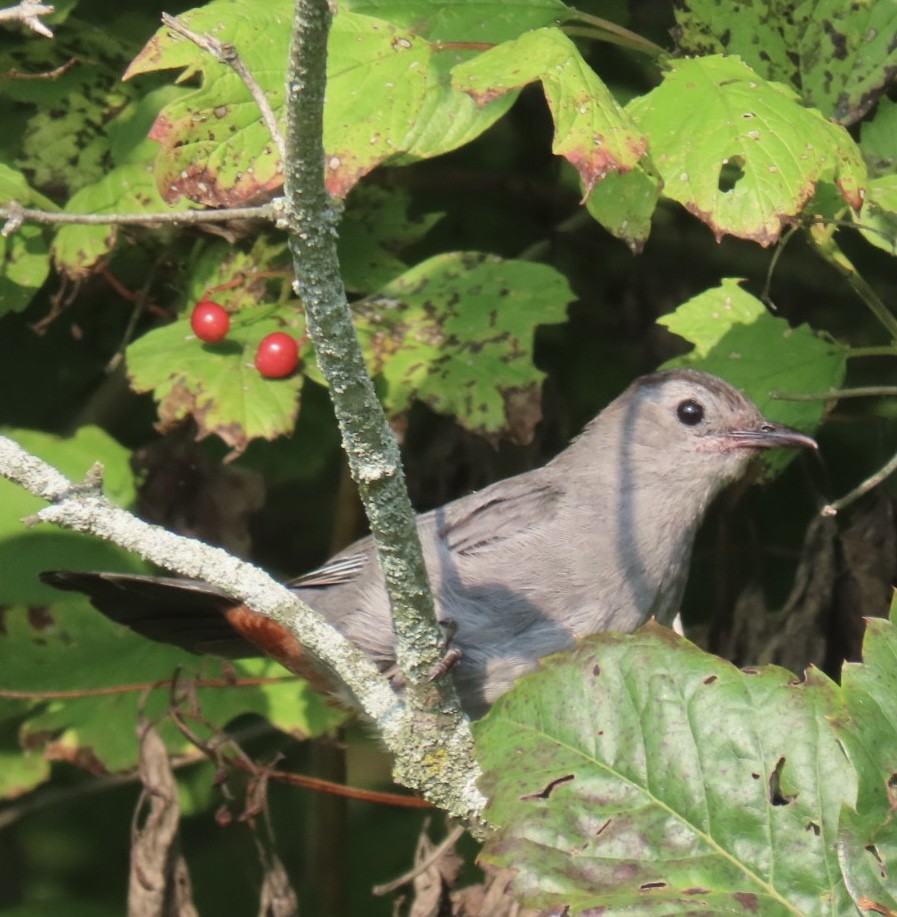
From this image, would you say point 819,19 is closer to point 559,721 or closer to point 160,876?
point 559,721

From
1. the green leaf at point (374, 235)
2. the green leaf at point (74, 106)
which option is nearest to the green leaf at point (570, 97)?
the green leaf at point (374, 235)

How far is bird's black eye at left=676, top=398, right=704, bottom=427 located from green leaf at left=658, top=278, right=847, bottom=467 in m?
0.55

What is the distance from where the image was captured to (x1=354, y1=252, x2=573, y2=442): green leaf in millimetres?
3873

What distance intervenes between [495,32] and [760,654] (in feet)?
6.55

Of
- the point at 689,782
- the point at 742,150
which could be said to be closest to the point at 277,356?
the point at 742,150

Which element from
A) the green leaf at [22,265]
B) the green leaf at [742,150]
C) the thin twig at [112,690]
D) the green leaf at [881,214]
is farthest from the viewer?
the thin twig at [112,690]

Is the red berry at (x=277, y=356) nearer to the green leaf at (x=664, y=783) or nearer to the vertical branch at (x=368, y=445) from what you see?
the vertical branch at (x=368, y=445)

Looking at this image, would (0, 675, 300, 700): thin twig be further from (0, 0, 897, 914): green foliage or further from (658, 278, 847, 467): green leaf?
(658, 278, 847, 467): green leaf

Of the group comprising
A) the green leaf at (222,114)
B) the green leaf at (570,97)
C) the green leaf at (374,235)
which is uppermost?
the green leaf at (570,97)

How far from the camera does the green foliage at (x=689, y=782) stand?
2373 mm

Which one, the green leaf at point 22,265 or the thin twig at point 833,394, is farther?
the green leaf at point 22,265

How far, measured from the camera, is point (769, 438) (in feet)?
12.9

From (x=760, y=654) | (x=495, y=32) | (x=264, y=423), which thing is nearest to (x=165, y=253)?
(x=264, y=423)

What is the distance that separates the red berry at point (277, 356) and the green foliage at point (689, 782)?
142 cm
